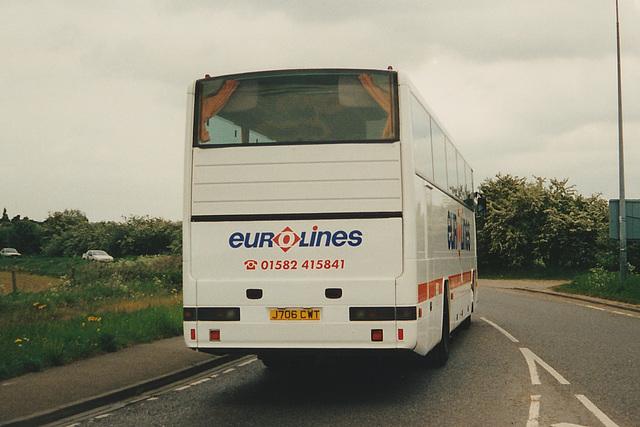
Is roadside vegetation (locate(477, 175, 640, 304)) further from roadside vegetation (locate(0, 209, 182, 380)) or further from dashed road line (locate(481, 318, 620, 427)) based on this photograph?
dashed road line (locate(481, 318, 620, 427))

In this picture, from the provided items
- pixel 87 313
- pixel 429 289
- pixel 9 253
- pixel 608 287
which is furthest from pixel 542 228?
pixel 9 253

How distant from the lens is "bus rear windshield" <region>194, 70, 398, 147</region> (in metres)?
7.82

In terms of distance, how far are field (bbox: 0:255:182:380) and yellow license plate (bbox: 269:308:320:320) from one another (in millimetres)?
4027

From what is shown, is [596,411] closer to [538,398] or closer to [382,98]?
[538,398]

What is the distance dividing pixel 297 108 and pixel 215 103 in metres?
0.97

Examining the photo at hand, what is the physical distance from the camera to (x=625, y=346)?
1241 centimetres

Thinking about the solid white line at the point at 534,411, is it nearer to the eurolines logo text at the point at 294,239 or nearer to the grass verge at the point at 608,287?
the eurolines logo text at the point at 294,239

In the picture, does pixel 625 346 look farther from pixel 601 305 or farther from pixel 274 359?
pixel 601 305

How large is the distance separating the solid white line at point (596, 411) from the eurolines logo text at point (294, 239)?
2.91m

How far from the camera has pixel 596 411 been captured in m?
7.07

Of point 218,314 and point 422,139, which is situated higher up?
point 422,139

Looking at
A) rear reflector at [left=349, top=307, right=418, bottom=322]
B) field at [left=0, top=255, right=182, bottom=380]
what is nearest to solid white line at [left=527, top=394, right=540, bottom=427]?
rear reflector at [left=349, top=307, right=418, bottom=322]

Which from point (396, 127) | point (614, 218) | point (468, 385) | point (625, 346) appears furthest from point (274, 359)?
point (614, 218)

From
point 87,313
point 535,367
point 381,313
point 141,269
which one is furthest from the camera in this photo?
point 141,269
